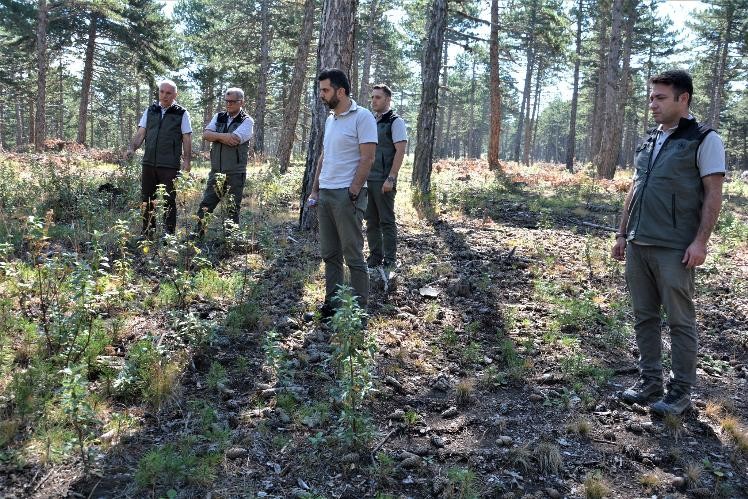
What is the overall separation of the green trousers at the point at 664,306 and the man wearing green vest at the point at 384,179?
282cm

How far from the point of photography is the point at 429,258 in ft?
24.4

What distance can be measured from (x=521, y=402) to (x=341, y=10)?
18.8 feet

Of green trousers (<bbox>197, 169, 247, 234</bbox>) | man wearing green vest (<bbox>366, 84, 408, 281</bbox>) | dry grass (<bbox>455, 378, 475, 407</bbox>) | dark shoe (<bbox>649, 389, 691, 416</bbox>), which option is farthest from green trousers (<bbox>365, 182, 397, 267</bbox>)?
dark shoe (<bbox>649, 389, 691, 416</bbox>)

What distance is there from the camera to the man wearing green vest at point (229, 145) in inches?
279

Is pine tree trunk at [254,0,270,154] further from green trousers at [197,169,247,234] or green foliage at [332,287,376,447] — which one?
green foliage at [332,287,376,447]

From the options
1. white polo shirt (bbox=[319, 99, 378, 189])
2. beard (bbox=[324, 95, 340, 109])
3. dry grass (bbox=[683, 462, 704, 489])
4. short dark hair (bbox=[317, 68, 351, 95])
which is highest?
short dark hair (bbox=[317, 68, 351, 95])

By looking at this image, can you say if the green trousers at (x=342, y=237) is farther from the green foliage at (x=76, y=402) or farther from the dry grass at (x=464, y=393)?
the green foliage at (x=76, y=402)

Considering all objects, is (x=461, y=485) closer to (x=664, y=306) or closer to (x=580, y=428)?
(x=580, y=428)

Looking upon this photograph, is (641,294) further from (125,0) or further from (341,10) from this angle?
(125,0)

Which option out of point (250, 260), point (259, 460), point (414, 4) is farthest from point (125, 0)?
point (259, 460)

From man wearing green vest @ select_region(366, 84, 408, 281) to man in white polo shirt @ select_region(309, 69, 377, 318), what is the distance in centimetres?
130

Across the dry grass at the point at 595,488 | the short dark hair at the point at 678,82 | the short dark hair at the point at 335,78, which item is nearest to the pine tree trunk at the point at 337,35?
the short dark hair at the point at 335,78

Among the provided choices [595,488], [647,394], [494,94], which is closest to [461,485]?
[595,488]

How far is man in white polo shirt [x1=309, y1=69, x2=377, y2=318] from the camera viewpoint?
4699 mm
